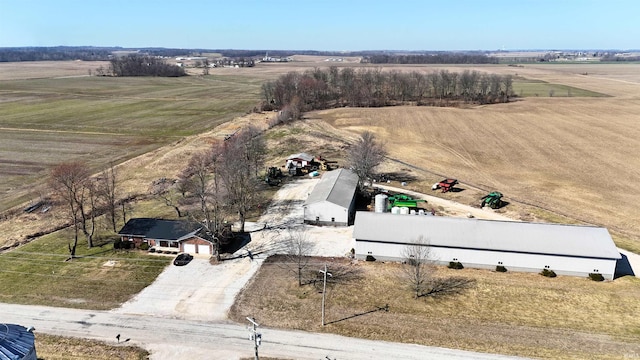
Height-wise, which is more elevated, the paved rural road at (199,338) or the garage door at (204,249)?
the garage door at (204,249)

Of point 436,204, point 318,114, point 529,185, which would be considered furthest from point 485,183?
point 318,114

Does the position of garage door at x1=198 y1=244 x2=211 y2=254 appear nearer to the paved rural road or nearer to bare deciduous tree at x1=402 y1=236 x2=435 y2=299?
the paved rural road

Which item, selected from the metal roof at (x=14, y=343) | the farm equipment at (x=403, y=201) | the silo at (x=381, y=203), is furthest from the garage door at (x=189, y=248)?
the farm equipment at (x=403, y=201)

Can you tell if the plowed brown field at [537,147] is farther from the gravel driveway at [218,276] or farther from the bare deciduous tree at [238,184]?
the bare deciduous tree at [238,184]

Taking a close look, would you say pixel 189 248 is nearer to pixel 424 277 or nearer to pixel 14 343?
pixel 14 343

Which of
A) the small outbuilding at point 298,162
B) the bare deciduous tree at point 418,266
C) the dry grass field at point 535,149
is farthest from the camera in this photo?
the small outbuilding at point 298,162

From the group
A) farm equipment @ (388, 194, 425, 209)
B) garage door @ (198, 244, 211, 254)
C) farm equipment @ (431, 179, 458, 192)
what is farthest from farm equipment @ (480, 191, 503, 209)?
garage door @ (198, 244, 211, 254)
